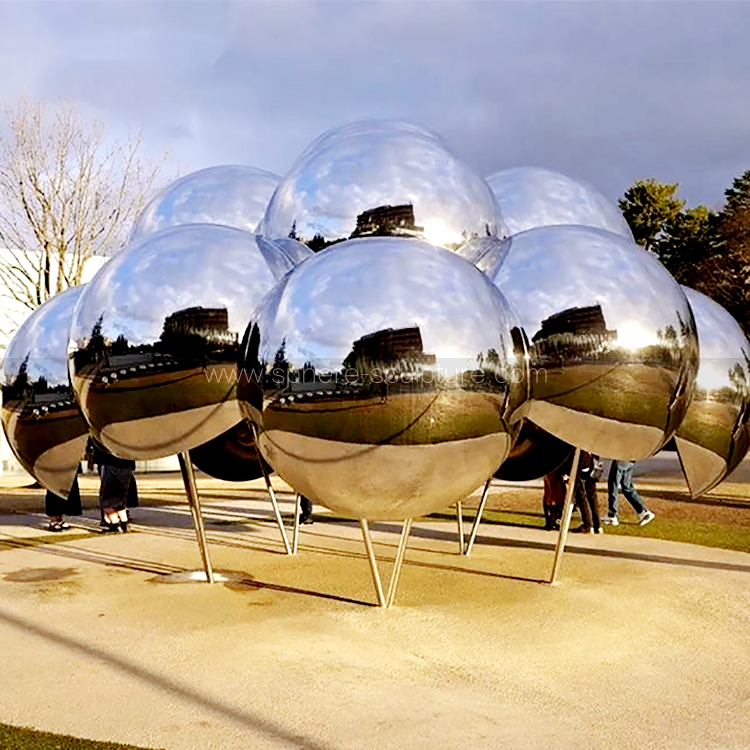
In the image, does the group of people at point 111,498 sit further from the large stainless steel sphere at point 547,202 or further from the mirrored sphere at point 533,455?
the large stainless steel sphere at point 547,202

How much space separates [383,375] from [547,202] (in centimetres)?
359

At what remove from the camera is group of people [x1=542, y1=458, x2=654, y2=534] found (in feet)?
42.5

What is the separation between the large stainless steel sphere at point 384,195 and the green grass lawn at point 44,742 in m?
3.29

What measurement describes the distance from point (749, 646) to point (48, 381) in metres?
5.66

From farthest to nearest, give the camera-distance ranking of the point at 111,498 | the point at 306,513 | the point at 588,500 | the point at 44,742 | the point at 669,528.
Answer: the point at 306,513, the point at 669,528, the point at 111,498, the point at 588,500, the point at 44,742

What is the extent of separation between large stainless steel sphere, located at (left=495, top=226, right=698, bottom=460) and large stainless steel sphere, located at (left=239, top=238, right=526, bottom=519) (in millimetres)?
733

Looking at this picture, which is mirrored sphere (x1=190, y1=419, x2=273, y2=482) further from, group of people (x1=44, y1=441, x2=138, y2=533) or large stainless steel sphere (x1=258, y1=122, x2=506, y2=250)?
group of people (x1=44, y1=441, x2=138, y2=533)

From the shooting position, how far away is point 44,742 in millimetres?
4969

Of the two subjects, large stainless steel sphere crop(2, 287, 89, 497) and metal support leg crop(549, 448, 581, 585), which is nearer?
large stainless steel sphere crop(2, 287, 89, 497)

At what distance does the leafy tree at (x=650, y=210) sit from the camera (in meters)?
47.1

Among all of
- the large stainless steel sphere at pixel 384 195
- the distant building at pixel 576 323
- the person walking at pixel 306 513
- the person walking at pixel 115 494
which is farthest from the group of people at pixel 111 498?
the distant building at pixel 576 323

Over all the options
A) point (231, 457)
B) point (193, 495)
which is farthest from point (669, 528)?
point (193, 495)

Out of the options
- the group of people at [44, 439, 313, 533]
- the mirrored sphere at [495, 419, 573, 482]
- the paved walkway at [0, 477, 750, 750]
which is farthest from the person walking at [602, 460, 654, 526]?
the mirrored sphere at [495, 419, 573, 482]

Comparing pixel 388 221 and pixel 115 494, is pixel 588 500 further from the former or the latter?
pixel 388 221
